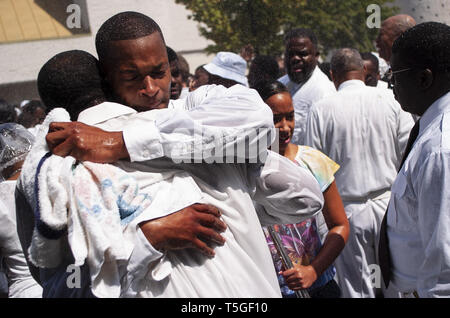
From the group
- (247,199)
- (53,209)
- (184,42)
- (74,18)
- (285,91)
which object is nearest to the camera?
A: (53,209)

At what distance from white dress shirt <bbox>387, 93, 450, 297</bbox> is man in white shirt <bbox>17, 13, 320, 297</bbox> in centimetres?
76

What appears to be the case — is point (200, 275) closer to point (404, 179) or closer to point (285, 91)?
point (404, 179)

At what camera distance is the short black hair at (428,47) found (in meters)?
2.65

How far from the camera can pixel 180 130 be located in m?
1.71

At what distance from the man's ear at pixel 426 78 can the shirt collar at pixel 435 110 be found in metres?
0.10

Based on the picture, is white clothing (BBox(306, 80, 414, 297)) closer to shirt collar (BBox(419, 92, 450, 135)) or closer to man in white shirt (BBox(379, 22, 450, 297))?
man in white shirt (BBox(379, 22, 450, 297))

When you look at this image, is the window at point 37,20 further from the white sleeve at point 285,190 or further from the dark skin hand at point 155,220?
the white sleeve at point 285,190

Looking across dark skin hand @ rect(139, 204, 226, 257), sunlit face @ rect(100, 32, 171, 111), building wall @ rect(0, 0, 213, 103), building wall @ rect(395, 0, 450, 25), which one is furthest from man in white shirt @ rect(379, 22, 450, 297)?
building wall @ rect(395, 0, 450, 25)

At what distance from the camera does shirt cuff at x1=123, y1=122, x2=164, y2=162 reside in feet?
5.49

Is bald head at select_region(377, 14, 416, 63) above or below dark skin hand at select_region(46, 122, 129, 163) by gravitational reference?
below

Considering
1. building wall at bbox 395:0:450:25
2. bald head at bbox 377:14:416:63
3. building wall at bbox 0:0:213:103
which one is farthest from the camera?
building wall at bbox 395:0:450:25

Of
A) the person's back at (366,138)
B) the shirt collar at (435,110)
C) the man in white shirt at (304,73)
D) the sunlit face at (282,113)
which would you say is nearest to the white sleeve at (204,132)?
the shirt collar at (435,110)
